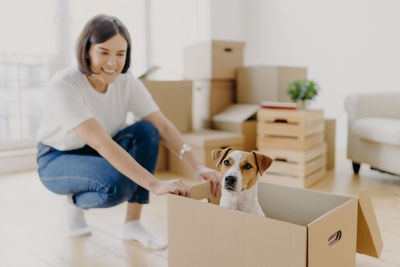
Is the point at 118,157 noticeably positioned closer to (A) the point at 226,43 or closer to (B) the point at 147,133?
(B) the point at 147,133

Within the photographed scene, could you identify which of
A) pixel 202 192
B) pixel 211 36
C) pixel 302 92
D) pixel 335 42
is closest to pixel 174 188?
pixel 202 192

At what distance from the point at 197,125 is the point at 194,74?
0.40 metres

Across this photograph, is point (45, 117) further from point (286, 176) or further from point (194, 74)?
point (194, 74)

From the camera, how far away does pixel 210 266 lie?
1.00 meters

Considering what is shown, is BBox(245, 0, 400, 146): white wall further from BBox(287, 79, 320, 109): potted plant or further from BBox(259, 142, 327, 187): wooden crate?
BBox(259, 142, 327, 187): wooden crate

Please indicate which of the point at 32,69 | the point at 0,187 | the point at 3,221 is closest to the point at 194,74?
the point at 32,69

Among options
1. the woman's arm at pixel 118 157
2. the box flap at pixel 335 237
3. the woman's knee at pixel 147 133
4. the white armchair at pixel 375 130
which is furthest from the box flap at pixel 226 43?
the box flap at pixel 335 237

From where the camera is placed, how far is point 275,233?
858 millimetres

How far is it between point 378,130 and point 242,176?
158 centimetres

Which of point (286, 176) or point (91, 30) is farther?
point (286, 176)

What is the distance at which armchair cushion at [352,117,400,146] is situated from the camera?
7.37 feet

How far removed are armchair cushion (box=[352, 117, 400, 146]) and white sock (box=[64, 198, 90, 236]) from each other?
173cm

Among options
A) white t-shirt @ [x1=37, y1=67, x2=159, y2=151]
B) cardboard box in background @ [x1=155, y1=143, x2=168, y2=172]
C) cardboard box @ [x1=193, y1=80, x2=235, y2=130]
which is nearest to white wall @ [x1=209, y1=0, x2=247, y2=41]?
cardboard box @ [x1=193, y1=80, x2=235, y2=130]

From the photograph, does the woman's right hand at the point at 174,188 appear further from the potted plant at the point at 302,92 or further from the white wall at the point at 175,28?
the white wall at the point at 175,28
